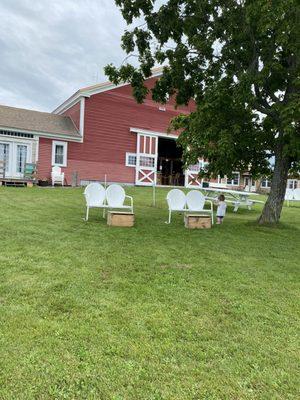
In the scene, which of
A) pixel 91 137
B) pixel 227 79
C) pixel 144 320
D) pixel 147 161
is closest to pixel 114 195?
pixel 227 79

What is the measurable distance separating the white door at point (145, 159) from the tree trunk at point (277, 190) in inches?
546

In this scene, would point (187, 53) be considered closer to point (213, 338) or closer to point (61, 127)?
point (213, 338)

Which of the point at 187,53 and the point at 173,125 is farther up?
the point at 187,53

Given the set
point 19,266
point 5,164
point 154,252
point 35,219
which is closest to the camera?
point 19,266

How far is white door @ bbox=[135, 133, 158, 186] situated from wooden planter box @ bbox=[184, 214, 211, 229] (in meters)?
14.5

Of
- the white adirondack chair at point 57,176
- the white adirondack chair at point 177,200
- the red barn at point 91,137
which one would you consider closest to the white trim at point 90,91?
the red barn at point 91,137

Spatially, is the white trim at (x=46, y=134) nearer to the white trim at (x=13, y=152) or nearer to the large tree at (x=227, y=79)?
the white trim at (x=13, y=152)

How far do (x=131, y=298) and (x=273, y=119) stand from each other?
7.14m

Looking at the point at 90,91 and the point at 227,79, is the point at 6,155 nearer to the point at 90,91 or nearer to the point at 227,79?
the point at 90,91

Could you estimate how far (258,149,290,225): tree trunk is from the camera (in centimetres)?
941

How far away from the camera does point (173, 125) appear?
35.5ft

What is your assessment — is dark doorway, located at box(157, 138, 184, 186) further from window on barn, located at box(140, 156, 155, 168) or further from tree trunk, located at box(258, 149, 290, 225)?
tree trunk, located at box(258, 149, 290, 225)

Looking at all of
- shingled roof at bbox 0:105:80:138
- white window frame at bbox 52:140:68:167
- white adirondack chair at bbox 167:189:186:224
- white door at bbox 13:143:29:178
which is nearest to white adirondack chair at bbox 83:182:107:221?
white adirondack chair at bbox 167:189:186:224

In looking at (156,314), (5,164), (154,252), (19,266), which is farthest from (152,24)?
(5,164)
